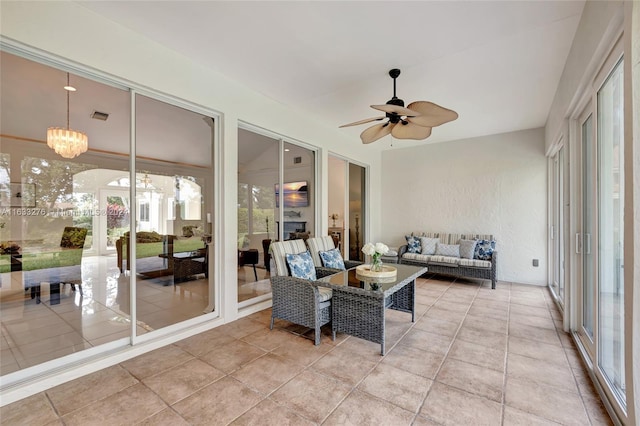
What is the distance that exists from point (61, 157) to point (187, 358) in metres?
2.14

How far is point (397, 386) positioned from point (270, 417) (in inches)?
Result: 37.1

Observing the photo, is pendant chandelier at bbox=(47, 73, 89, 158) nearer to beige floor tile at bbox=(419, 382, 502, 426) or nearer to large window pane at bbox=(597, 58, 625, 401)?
beige floor tile at bbox=(419, 382, 502, 426)

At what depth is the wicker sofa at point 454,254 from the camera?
4.77 meters

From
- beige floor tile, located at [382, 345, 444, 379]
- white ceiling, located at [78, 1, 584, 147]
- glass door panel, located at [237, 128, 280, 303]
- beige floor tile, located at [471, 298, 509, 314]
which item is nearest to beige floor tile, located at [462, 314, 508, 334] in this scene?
beige floor tile, located at [471, 298, 509, 314]

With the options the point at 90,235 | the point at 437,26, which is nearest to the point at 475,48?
the point at 437,26

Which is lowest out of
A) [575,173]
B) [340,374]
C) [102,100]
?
[340,374]

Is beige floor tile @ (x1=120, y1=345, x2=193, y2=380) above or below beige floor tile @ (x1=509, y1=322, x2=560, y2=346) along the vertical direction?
above

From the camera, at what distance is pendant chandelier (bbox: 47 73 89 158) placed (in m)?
2.44

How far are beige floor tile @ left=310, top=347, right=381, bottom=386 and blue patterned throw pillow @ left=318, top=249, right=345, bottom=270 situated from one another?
47.4 inches

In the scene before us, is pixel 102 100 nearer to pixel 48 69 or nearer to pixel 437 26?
pixel 48 69

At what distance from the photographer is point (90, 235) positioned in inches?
104

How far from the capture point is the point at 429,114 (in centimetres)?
254

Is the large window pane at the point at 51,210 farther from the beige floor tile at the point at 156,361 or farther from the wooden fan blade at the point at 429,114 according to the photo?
the wooden fan blade at the point at 429,114

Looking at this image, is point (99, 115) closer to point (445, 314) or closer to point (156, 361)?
point (156, 361)
